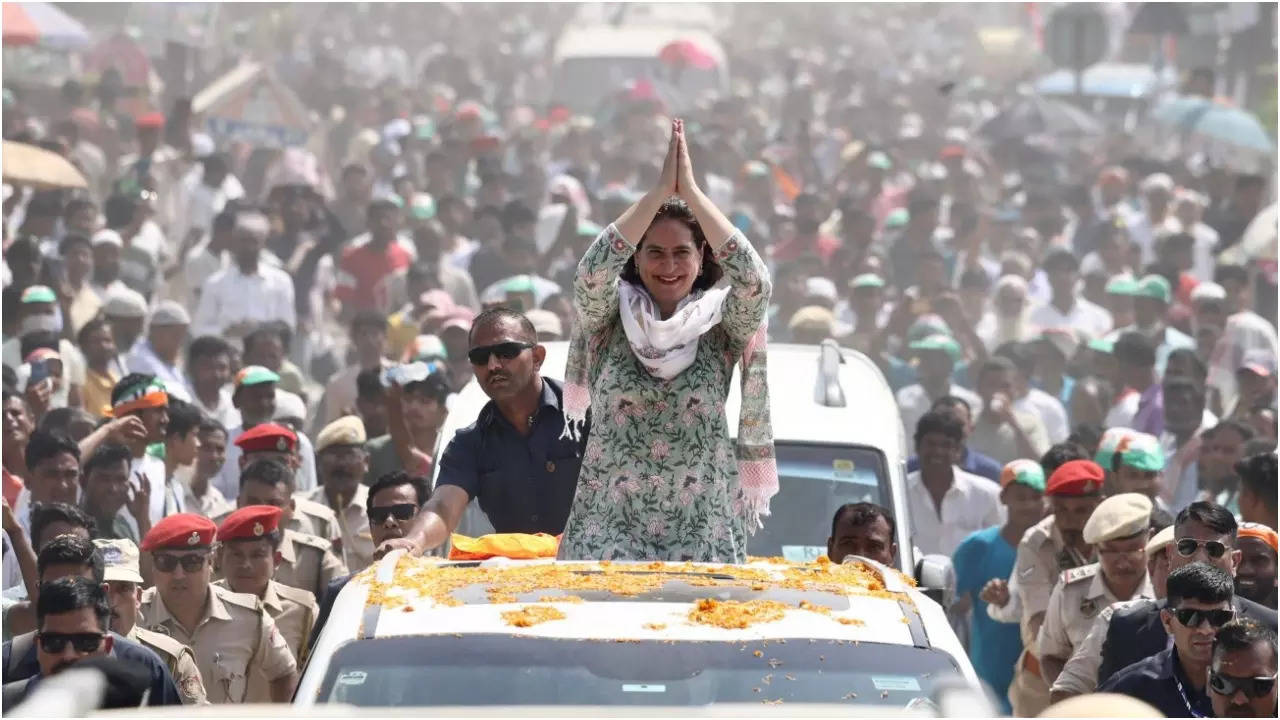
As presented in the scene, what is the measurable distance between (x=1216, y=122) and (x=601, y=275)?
20.6 meters

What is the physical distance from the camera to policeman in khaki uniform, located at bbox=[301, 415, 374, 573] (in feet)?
30.9

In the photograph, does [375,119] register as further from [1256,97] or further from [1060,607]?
[1060,607]

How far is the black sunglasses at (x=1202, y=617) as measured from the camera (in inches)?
253

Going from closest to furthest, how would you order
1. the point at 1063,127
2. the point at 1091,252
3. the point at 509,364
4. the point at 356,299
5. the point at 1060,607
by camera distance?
Result: the point at 509,364 → the point at 1060,607 → the point at 356,299 → the point at 1091,252 → the point at 1063,127

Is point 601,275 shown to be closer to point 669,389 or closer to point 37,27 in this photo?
point 669,389

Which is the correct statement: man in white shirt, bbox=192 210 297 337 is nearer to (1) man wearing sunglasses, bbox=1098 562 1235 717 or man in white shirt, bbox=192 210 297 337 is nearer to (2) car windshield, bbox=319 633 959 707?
(1) man wearing sunglasses, bbox=1098 562 1235 717

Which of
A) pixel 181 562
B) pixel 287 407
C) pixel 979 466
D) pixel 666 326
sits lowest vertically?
pixel 979 466

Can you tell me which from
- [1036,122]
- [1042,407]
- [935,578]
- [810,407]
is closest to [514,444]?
[935,578]

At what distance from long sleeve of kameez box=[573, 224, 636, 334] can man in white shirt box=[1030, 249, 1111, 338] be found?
35.1 feet

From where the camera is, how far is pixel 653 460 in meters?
5.71

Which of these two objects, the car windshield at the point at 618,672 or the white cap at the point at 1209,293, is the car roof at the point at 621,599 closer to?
the car windshield at the point at 618,672

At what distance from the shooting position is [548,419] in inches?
252

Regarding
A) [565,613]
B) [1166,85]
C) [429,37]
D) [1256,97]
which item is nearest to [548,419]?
[565,613]

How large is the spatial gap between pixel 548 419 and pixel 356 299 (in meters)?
10.0
